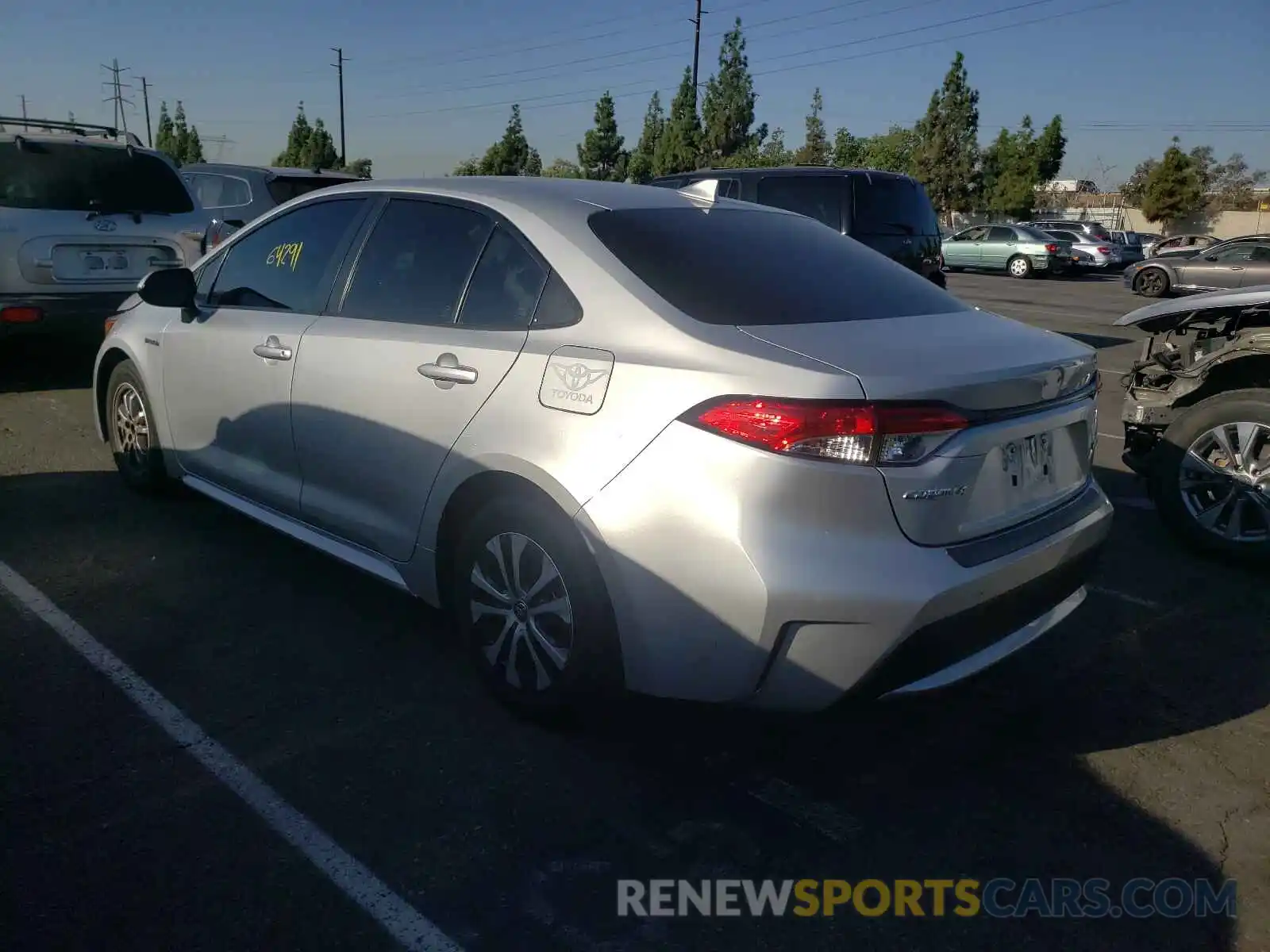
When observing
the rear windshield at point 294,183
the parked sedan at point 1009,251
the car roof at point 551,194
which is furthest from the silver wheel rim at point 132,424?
the parked sedan at point 1009,251

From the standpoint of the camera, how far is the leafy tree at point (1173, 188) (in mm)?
54562

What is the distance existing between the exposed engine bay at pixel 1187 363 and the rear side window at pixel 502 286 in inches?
138

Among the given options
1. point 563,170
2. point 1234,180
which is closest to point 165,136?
point 563,170

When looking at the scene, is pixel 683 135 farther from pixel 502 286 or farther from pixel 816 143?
pixel 502 286

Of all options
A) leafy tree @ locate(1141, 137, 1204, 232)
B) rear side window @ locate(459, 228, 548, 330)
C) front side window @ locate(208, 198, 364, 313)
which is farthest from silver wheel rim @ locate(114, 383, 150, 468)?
leafy tree @ locate(1141, 137, 1204, 232)

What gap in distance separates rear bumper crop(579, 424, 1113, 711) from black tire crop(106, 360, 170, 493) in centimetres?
319

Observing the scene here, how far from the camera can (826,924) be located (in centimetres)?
247

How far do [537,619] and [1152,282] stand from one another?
22.9m

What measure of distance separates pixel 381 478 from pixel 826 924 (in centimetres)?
203

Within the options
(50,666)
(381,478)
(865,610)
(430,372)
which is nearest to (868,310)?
(865,610)

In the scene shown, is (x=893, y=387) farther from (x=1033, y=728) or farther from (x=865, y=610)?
(x=1033, y=728)

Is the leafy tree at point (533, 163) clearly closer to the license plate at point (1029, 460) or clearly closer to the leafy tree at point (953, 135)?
the leafy tree at point (953, 135)

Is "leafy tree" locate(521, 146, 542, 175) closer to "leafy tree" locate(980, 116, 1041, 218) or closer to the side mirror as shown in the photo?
"leafy tree" locate(980, 116, 1041, 218)

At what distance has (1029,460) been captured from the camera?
297 centimetres
